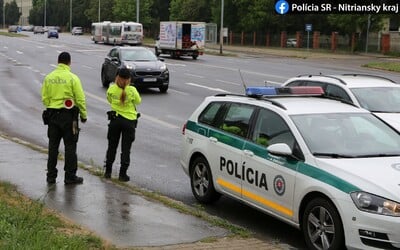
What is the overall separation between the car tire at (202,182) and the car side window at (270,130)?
1093mm

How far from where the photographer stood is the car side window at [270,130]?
6844mm

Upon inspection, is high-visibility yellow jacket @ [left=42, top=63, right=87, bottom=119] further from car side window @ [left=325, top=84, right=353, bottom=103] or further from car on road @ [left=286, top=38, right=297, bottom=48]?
car on road @ [left=286, top=38, right=297, bottom=48]

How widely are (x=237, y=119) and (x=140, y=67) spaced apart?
16.1 metres

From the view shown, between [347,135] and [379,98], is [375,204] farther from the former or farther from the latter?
[379,98]

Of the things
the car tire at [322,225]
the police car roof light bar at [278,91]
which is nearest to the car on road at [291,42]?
the police car roof light bar at [278,91]

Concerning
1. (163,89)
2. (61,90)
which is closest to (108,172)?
(61,90)

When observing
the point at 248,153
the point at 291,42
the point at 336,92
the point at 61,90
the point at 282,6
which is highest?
the point at 282,6

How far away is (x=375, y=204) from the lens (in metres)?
5.62

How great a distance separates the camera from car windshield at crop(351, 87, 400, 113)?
11227mm

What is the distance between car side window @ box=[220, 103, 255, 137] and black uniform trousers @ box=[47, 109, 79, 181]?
213 cm

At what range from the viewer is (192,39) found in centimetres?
4975

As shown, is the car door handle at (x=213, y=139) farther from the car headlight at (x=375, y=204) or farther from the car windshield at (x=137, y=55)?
the car windshield at (x=137, y=55)

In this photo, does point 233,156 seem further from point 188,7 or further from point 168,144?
Answer: point 188,7

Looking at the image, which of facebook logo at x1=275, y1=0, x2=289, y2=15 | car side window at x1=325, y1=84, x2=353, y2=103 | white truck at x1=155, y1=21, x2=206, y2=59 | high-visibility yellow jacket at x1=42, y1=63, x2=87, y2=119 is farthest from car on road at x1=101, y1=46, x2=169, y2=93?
facebook logo at x1=275, y1=0, x2=289, y2=15
